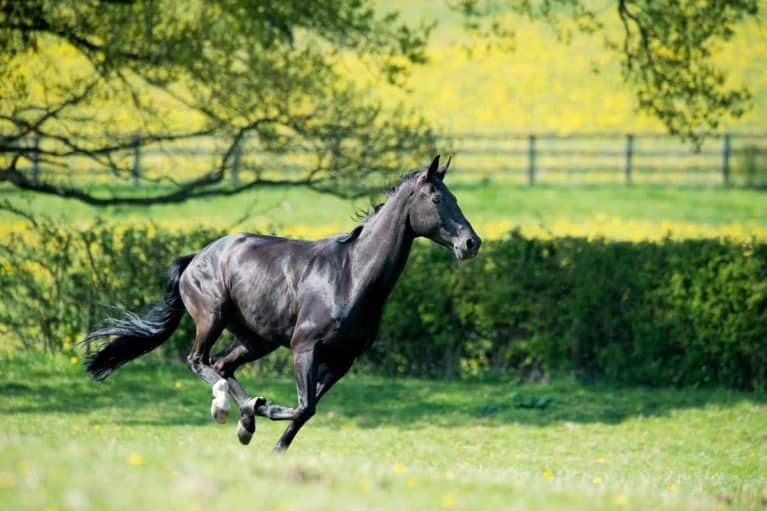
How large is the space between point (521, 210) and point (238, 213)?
23.1 feet

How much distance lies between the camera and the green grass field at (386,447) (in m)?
5.35

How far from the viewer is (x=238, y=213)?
96.8 feet

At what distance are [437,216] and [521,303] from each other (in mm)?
6126

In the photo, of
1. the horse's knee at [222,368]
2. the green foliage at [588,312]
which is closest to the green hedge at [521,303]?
the green foliage at [588,312]

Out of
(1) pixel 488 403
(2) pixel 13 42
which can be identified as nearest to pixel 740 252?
(1) pixel 488 403

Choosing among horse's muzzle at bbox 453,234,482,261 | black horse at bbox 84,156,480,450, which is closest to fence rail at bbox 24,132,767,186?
black horse at bbox 84,156,480,450

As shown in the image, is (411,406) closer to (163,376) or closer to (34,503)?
(163,376)

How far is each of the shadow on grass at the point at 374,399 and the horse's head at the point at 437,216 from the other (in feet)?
14.0

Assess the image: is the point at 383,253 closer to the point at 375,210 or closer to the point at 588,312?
the point at 375,210

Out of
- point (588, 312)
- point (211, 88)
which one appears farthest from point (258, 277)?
point (588, 312)

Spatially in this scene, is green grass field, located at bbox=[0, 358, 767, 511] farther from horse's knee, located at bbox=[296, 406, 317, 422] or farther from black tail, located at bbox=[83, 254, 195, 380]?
black tail, located at bbox=[83, 254, 195, 380]

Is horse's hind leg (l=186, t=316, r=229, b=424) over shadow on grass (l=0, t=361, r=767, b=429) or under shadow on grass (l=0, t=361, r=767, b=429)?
over

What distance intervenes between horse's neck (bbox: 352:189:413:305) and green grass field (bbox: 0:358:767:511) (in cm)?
129

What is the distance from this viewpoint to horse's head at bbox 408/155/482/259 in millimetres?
8609
